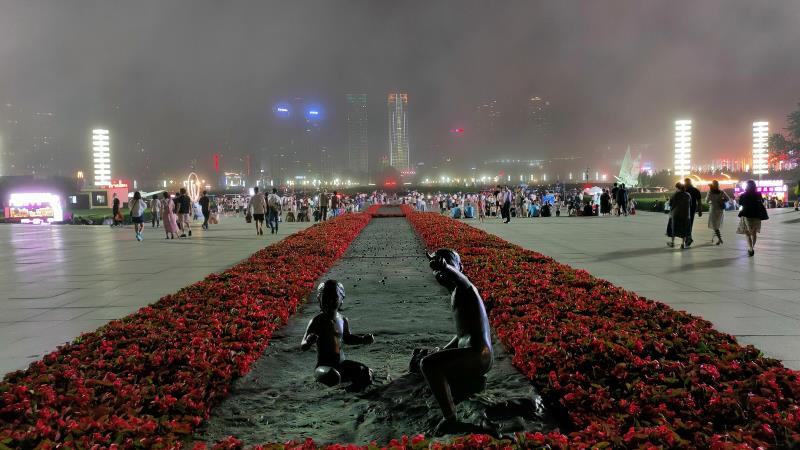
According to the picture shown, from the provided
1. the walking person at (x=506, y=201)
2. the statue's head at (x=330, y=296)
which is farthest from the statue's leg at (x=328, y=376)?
the walking person at (x=506, y=201)

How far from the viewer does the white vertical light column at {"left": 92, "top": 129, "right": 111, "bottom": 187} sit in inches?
3123

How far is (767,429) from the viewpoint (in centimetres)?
296

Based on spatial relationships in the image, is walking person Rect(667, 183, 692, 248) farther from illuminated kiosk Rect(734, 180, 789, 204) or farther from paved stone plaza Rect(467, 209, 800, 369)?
illuminated kiosk Rect(734, 180, 789, 204)

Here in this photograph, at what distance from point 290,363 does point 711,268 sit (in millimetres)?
8508

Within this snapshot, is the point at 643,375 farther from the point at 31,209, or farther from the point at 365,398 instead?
the point at 31,209

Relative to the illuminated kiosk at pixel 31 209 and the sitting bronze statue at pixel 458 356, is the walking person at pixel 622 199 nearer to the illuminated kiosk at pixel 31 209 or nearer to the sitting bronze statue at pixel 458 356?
the sitting bronze statue at pixel 458 356

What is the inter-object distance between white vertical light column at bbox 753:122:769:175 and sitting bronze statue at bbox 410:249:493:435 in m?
82.1

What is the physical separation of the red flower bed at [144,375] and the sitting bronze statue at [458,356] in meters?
1.60

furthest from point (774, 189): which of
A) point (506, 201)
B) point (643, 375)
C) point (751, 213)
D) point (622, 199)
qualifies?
point (643, 375)

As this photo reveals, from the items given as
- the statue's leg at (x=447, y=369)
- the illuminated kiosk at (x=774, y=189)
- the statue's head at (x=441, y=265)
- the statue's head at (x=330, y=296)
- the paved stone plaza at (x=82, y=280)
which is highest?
the illuminated kiosk at (x=774, y=189)

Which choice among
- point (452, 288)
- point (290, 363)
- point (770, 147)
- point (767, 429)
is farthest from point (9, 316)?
point (770, 147)

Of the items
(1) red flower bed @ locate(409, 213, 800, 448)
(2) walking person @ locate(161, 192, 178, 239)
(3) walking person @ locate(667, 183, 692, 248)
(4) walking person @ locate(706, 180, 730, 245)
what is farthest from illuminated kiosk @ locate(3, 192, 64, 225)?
(1) red flower bed @ locate(409, 213, 800, 448)

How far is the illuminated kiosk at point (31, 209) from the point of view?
34.7 m

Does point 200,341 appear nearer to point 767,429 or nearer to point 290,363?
point 290,363
